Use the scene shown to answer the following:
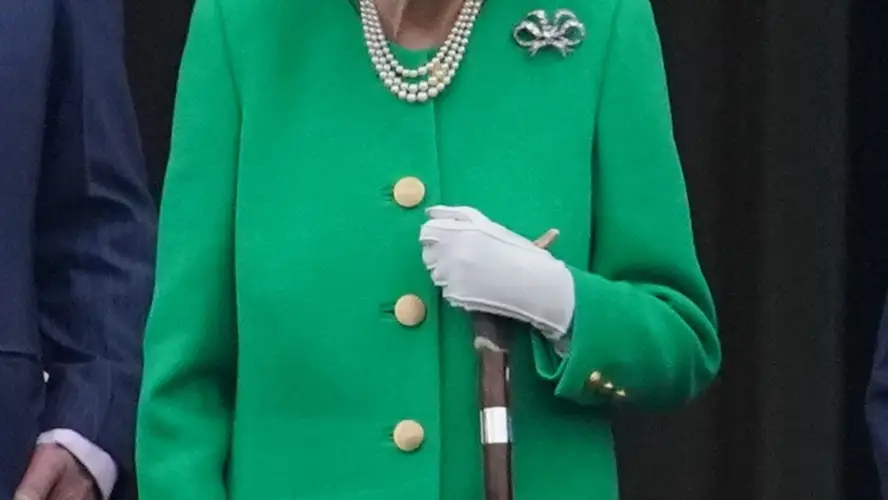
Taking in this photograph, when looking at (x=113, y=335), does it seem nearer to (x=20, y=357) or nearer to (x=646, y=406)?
(x=20, y=357)

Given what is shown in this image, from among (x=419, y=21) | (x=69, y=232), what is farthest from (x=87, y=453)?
(x=419, y=21)

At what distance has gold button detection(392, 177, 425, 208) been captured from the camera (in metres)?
1.44

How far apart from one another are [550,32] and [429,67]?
10 centimetres

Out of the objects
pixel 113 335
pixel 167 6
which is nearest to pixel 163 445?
pixel 113 335

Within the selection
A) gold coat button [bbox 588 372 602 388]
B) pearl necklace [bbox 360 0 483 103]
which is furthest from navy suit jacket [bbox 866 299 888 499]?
pearl necklace [bbox 360 0 483 103]

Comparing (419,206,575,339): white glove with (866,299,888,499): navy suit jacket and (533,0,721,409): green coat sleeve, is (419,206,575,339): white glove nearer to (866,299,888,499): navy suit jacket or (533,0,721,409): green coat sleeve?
(533,0,721,409): green coat sleeve

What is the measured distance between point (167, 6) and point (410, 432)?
1246 millimetres

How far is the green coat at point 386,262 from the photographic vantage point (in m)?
1.42

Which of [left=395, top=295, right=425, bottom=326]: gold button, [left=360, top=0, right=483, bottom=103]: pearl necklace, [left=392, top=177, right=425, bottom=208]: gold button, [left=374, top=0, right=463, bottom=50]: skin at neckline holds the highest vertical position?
[left=374, top=0, right=463, bottom=50]: skin at neckline

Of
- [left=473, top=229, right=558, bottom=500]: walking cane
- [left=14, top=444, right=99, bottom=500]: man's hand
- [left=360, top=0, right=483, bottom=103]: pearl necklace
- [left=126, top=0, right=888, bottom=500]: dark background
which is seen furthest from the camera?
[left=126, top=0, right=888, bottom=500]: dark background

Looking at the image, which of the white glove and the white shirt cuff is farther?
the white shirt cuff

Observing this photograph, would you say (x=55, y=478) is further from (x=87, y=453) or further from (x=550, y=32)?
(x=550, y=32)

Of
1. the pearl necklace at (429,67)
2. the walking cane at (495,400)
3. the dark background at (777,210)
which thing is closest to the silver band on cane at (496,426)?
the walking cane at (495,400)

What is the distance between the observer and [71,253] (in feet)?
5.70
